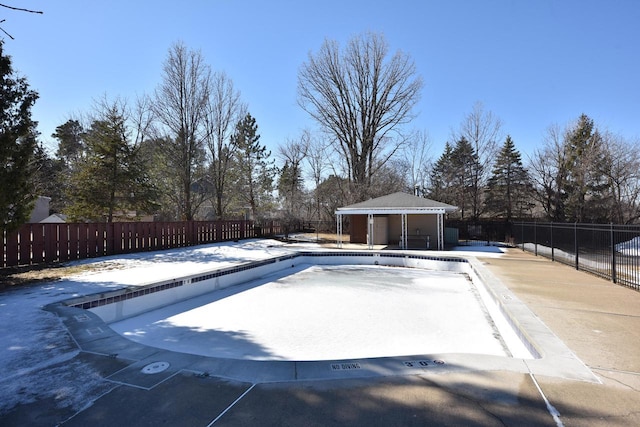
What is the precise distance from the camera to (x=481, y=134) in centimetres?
2969

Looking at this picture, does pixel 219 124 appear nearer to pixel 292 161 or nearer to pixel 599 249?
pixel 292 161

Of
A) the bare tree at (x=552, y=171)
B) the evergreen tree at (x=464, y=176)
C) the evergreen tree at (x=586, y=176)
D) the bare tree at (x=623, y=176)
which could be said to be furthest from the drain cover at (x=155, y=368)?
the evergreen tree at (x=464, y=176)

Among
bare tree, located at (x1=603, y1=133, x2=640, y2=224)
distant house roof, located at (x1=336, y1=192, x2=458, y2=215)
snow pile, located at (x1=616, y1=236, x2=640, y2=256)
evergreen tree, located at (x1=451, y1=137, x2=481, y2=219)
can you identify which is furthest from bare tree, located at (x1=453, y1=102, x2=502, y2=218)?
snow pile, located at (x1=616, y1=236, x2=640, y2=256)

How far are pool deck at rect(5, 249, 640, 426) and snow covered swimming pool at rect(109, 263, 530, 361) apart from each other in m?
1.38

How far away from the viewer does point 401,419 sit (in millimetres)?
2041

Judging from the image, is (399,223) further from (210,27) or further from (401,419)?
(401,419)

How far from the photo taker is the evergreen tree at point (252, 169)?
2977cm

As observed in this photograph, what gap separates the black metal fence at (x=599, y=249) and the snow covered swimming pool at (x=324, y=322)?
2.80 m

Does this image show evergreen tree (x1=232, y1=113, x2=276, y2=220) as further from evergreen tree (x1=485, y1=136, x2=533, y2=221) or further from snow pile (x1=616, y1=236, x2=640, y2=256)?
snow pile (x1=616, y1=236, x2=640, y2=256)

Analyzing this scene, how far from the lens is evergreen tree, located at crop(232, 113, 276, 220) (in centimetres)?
2977

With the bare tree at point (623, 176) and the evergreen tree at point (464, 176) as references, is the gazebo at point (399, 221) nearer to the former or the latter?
the evergreen tree at point (464, 176)

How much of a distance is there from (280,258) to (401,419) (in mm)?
9959

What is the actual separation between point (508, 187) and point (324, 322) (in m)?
30.4

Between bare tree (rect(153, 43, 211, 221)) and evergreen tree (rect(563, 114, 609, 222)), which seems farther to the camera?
evergreen tree (rect(563, 114, 609, 222))
